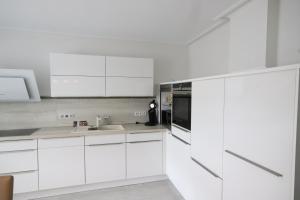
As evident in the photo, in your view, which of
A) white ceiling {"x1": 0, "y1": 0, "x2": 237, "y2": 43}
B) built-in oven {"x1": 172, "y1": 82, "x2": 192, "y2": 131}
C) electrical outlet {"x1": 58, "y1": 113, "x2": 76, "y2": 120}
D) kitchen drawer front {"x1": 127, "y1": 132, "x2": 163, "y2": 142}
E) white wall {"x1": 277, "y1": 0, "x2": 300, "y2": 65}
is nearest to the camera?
white wall {"x1": 277, "y1": 0, "x2": 300, "y2": 65}

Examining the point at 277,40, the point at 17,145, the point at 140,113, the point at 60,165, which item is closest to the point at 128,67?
the point at 140,113

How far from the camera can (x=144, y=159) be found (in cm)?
265

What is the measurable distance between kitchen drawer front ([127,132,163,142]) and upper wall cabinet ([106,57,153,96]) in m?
0.65

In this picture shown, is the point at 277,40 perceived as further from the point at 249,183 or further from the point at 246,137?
the point at 249,183

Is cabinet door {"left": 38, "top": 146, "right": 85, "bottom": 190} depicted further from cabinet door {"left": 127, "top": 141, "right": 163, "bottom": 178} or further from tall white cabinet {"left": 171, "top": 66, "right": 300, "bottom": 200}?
tall white cabinet {"left": 171, "top": 66, "right": 300, "bottom": 200}

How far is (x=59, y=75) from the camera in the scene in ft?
8.23

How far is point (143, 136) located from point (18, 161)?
1.64 metres

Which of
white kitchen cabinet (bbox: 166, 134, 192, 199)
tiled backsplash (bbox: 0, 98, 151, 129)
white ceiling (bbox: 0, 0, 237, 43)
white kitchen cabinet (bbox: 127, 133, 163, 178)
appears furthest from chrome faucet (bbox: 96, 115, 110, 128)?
white ceiling (bbox: 0, 0, 237, 43)

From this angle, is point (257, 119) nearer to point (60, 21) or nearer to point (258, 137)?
point (258, 137)

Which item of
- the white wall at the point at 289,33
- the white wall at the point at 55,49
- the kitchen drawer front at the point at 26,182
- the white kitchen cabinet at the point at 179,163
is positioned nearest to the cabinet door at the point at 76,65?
the white wall at the point at 55,49

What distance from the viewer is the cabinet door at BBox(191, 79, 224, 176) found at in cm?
155

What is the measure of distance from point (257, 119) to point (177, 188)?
1.68 m

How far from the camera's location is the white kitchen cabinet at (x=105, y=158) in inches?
96.5

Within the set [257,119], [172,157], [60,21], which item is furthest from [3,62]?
[257,119]
